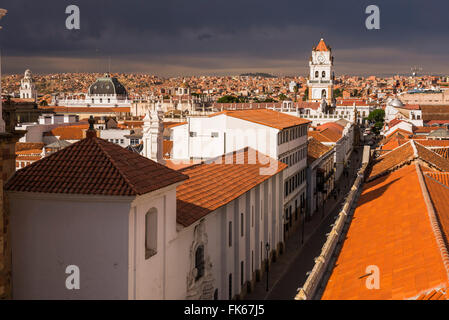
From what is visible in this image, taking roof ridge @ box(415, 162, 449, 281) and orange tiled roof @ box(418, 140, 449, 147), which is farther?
orange tiled roof @ box(418, 140, 449, 147)

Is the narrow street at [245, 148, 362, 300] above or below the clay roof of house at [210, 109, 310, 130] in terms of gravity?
below

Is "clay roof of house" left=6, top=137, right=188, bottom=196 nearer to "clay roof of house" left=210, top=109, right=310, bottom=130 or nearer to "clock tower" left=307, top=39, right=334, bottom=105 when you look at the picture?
"clay roof of house" left=210, top=109, right=310, bottom=130

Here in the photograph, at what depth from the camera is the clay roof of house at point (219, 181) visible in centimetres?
2048

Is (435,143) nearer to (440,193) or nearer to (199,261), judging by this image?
(440,193)

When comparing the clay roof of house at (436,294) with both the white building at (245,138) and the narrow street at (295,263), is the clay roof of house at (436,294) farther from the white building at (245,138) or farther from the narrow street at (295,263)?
the white building at (245,138)

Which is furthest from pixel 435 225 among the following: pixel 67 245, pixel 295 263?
pixel 295 263

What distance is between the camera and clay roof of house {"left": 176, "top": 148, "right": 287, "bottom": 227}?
2048cm

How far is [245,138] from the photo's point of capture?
37000 mm

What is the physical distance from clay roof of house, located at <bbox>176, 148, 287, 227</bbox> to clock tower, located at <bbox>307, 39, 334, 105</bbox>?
129 meters

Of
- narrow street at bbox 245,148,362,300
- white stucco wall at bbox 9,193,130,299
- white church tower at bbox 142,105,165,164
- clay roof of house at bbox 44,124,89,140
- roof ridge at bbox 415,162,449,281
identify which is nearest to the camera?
roof ridge at bbox 415,162,449,281

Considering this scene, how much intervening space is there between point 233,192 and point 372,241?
711cm

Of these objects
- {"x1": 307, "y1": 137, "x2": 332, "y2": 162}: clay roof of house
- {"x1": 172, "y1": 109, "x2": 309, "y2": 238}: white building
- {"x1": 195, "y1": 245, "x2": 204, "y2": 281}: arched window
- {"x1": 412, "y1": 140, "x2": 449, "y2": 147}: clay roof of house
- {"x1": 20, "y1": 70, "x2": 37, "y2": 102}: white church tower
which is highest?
{"x1": 20, "y1": 70, "x2": 37, "y2": 102}: white church tower

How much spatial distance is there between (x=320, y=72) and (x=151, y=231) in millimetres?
150835

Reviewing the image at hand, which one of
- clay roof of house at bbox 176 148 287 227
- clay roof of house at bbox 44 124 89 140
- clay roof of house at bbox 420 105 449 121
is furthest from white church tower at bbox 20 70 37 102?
clay roof of house at bbox 176 148 287 227
